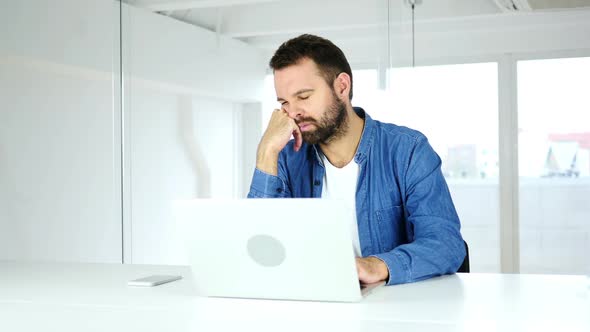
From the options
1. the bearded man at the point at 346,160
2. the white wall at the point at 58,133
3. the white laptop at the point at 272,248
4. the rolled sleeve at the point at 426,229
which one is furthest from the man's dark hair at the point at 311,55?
the white wall at the point at 58,133

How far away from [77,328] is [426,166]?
3.77 feet

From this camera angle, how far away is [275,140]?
252 centimetres

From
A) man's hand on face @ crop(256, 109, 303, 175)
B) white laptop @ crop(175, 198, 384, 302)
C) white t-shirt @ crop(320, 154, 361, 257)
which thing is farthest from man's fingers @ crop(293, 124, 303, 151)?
white laptop @ crop(175, 198, 384, 302)

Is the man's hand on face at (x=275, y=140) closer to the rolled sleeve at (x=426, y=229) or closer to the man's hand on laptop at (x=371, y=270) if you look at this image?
the rolled sleeve at (x=426, y=229)

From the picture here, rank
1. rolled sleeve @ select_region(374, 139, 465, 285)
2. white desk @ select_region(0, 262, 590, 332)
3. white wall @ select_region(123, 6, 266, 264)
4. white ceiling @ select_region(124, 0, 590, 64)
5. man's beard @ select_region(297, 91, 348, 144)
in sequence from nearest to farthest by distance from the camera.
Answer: white desk @ select_region(0, 262, 590, 332), rolled sleeve @ select_region(374, 139, 465, 285), man's beard @ select_region(297, 91, 348, 144), white ceiling @ select_region(124, 0, 590, 64), white wall @ select_region(123, 6, 266, 264)

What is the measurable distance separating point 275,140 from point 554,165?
8.48ft

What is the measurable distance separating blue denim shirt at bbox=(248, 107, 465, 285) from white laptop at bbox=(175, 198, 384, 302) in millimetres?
535

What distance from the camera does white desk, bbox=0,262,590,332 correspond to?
1.47 meters

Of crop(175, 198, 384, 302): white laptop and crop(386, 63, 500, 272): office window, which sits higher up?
crop(386, 63, 500, 272): office window

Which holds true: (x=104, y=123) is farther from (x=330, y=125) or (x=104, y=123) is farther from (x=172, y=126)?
(x=330, y=125)

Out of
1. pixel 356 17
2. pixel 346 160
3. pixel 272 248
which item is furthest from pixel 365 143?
pixel 356 17

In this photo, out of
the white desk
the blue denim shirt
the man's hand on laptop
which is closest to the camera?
the white desk

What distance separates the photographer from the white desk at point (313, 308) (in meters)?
1.47

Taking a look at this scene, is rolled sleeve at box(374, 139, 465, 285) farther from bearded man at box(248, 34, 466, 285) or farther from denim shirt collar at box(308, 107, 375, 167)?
denim shirt collar at box(308, 107, 375, 167)
